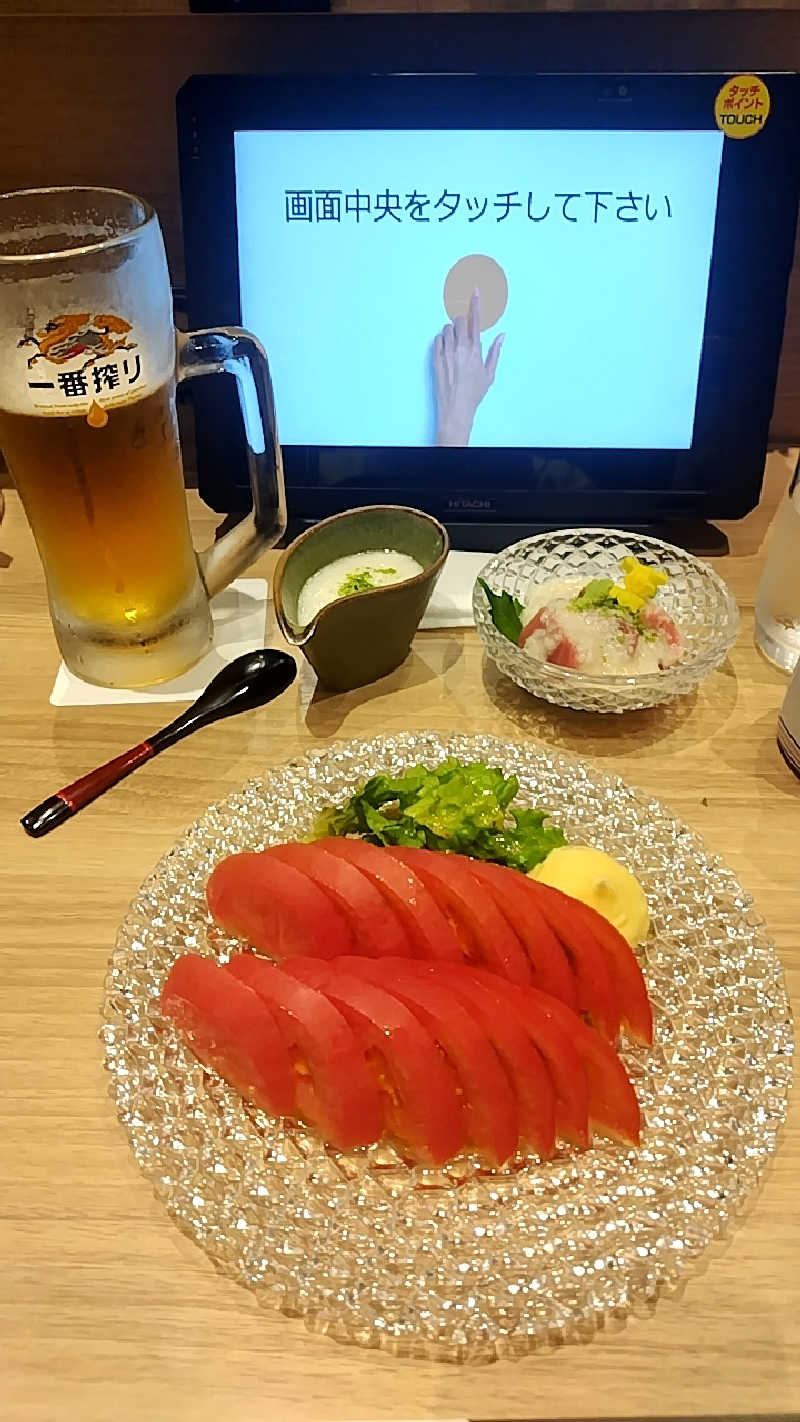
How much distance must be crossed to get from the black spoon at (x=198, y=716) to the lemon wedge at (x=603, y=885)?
0.34 meters

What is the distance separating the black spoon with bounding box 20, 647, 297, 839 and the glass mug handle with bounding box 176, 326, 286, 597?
91 millimetres

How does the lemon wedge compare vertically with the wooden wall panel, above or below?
below

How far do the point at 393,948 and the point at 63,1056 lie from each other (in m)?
0.23

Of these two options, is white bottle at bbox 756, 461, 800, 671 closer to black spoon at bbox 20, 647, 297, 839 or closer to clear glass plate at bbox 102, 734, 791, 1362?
clear glass plate at bbox 102, 734, 791, 1362

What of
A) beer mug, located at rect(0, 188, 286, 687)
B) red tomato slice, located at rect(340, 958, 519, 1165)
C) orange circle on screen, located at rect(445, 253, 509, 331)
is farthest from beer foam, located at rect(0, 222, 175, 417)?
red tomato slice, located at rect(340, 958, 519, 1165)

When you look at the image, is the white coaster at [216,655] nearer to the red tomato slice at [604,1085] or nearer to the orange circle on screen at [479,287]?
the orange circle on screen at [479,287]

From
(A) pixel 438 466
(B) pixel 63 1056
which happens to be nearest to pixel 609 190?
(A) pixel 438 466

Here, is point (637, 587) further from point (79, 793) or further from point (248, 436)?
point (79, 793)

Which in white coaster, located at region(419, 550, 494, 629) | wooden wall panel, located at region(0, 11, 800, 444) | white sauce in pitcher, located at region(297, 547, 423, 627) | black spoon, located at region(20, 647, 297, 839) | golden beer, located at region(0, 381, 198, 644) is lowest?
black spoon, located at region(20, 647, 297, 839)

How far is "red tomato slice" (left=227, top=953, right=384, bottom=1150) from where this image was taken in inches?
25.6

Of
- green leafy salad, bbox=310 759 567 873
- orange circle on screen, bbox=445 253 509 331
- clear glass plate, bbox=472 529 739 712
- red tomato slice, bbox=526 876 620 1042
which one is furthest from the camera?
orange circle on screen, bbox=445 253 509 331

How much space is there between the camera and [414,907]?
74cm

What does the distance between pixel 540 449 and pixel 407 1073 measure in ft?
2.40

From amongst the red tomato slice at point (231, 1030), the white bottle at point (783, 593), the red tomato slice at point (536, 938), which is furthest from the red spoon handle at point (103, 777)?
the white bottle at point (783, 593)
